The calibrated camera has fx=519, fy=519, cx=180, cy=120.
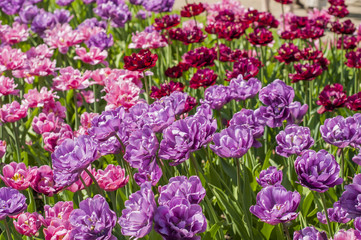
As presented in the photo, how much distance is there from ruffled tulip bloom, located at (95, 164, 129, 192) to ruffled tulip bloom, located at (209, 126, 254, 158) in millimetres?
465

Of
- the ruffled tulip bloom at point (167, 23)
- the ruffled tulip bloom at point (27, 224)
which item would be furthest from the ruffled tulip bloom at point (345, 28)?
the ruffled tulip bloom at point (27, 224)

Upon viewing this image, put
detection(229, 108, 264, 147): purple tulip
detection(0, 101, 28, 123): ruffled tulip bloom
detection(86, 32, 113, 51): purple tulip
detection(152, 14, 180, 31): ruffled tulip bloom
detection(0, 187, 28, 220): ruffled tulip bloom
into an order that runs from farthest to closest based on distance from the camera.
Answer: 1. detection(152, 14, 180, 31): ruffled tulip bloom
2. detection(86, 32, 113, 51): purple tulip
3. detection(0, 101, 28, 123): ruffled tulip bloom
4. detection(229, 108, 264, 147): purple tulip
5. detection(0, 187, 28, 220): ruffled tulip bloom

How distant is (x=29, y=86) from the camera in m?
4.11

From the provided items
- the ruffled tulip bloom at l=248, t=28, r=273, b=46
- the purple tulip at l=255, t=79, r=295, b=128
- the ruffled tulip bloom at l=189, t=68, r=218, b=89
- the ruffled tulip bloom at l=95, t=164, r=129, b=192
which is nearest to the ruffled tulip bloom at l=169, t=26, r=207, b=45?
the ruffled tulip bloom at l=248, t=28, r=273, b=46

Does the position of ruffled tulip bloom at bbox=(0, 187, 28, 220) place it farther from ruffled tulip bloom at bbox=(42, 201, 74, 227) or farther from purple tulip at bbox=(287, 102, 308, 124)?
purple tulip at bbox=(287, 102, 308, 124)

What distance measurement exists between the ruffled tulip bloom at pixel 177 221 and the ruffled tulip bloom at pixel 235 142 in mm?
365

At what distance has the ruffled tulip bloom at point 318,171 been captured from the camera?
5.30ft

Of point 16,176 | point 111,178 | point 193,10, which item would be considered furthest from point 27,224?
point 193,10

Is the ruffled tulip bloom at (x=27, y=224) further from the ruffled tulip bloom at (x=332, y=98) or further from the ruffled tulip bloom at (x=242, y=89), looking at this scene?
the ruffled tulip bloom at (x=332, y=98)

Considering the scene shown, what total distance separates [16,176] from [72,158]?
1.56ft

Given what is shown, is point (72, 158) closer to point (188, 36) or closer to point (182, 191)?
point (182, 191)

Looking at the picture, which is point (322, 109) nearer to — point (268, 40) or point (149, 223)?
point (268, 40)

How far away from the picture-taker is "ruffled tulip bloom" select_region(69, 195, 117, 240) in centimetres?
157

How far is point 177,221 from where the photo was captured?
1514mm
